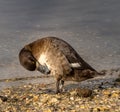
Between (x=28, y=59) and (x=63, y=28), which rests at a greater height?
(x=63, y=28)

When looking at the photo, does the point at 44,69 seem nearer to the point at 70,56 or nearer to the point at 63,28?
the point at 70,56

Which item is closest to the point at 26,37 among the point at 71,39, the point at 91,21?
the point at 71,39

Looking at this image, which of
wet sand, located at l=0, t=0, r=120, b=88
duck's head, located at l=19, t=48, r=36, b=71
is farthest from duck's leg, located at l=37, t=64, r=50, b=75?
wet sand, located at l=0, t=0, r=120, b=88

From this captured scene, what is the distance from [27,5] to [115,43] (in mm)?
3548

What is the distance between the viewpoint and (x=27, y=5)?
454 inches

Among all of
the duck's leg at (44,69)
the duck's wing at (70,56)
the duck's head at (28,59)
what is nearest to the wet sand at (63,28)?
the duck's head at (28,59)

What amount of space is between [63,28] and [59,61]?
3.83 meters

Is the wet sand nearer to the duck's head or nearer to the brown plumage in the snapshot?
the duck's head

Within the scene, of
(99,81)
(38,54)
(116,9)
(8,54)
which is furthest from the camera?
(116,9)

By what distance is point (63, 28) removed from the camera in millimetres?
9570

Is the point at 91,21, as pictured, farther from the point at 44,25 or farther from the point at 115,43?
the point at 115,43

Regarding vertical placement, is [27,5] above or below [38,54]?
above

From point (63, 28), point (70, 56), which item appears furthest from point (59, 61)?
point (63, 28)

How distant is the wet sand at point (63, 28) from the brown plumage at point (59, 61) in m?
1.05
